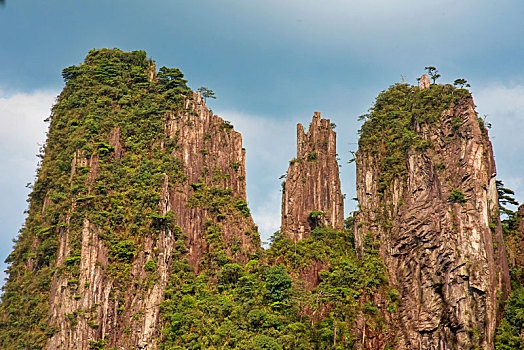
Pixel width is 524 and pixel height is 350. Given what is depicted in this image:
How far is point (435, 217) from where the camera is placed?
5428cm

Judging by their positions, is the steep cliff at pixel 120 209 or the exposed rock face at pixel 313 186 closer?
the steep cliff at pixel 120 209

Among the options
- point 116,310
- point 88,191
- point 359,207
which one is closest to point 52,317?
point 116,310

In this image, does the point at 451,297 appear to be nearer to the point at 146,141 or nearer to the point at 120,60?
the point at 146,141

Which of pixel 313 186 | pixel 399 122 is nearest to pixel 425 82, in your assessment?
pixel 399 122

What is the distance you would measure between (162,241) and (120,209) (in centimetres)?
566

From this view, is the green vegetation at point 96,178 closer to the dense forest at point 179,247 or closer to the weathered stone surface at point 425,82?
the dense forest at point 179,247

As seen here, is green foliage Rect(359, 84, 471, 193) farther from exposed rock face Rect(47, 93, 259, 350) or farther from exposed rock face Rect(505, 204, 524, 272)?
exposed rock face Rect(47, 93, 259, 350)

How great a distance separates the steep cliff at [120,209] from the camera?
54781 millimetres

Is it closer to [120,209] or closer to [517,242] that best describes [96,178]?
[120,209]

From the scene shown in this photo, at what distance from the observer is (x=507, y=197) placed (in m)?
56.8

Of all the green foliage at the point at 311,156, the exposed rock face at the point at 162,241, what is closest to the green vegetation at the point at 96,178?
the exposed rock face at the point at 162,241

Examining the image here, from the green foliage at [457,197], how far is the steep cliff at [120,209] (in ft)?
66.9

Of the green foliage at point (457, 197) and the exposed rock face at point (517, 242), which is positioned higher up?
the green foliage at point (457, 197)

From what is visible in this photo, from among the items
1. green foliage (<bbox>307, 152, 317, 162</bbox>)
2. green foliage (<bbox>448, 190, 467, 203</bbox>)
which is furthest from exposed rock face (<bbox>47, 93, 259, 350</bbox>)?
green foliage (<bbox>448, 190, 467, 203</bbox>)
